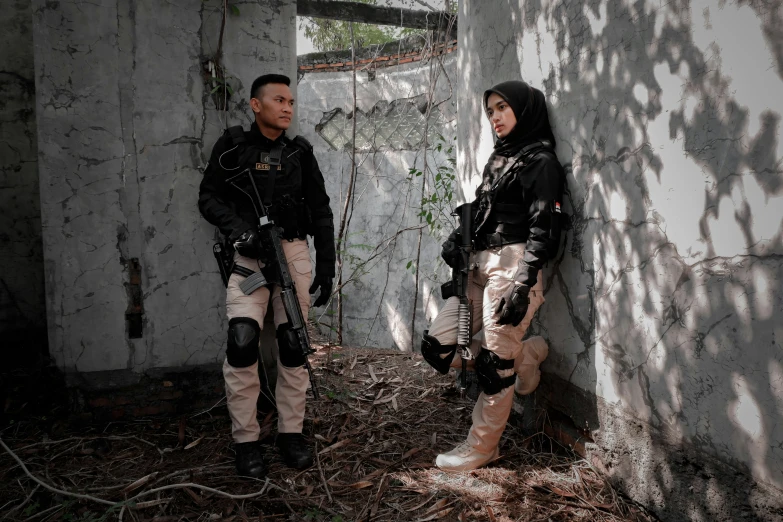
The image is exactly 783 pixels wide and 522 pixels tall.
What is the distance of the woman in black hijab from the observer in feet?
8.79

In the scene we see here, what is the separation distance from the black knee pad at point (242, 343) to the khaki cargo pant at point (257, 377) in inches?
1.8

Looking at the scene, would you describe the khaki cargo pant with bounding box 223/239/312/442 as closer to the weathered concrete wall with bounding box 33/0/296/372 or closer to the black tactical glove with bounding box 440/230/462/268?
the weathered concrete wall with bounding box 33/0/296/372

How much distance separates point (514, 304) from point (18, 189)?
11.2ft

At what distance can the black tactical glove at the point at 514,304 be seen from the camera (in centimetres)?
263

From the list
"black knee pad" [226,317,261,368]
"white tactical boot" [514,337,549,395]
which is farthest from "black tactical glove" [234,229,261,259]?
"white tactical boot" [514,337,549,395]

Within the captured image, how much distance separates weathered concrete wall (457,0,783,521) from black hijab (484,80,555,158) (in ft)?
0.28

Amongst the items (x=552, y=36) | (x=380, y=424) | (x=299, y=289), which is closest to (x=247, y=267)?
(x=299, y=289)

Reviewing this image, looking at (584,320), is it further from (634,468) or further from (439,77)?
(439,77)

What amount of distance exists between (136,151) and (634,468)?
10.5 ft

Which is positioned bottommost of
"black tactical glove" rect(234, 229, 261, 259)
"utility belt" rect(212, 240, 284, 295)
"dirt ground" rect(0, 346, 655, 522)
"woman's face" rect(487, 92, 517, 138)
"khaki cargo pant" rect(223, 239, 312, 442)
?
"dirt ground" rect(0, 346, 655, 522)

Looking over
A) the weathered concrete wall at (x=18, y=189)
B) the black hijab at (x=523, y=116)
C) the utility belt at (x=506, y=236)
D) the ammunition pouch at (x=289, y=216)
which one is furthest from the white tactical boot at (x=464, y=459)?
→ the weathered concrete wall at (x=18, y=189)

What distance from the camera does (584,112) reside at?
271cm

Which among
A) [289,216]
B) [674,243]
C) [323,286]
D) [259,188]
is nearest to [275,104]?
[259,188]

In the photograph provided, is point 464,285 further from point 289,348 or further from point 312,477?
point 312,477
